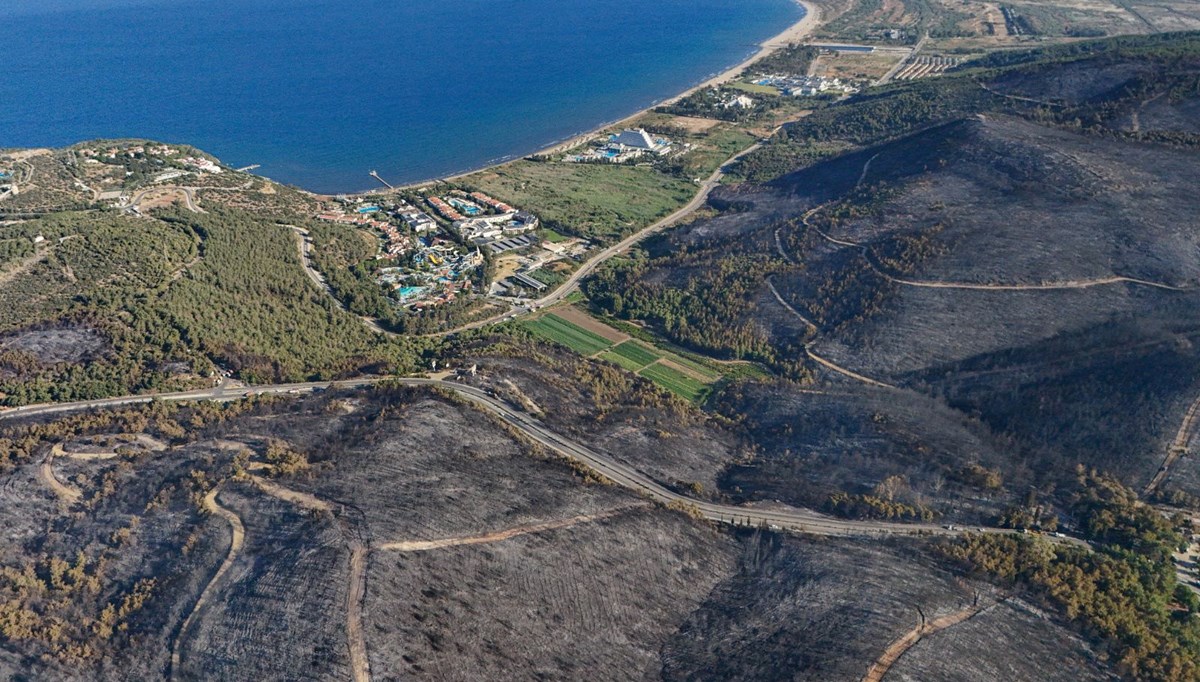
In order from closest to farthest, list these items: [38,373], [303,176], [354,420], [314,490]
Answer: [314,490] → [354,420] → [38,373] → [303,176]

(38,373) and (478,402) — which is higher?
(38,373)

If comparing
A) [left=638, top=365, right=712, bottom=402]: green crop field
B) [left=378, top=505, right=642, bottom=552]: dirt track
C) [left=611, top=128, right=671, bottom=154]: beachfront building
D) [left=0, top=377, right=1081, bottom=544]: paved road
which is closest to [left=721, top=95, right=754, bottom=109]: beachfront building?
[left=611, top=128, right=671, bottom=154]: beachfront building

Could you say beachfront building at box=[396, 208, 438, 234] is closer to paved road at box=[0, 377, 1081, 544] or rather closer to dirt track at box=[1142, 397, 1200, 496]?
paved road at box=[0, 377, 1081, 544]

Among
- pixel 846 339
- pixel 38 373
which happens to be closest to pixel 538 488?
pixel 846 339

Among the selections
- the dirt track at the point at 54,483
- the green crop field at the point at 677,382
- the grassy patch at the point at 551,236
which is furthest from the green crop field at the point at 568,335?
the dirt track at the point at 54,483

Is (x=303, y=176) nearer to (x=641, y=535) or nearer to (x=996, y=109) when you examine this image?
(x=641, y=535)

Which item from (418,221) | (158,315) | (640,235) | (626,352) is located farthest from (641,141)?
(158,315)

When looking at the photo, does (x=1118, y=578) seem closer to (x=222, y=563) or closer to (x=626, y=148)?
(x=222, y=563)
